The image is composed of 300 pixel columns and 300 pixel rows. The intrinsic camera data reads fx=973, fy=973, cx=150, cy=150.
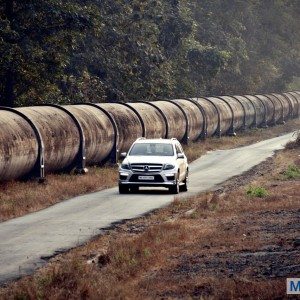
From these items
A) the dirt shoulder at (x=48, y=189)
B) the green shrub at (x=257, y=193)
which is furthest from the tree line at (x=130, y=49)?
the green shrub at (x=257, y=193)

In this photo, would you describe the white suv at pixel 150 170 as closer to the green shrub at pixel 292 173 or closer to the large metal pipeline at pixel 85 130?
the large metal pipeline at pixel 85 130

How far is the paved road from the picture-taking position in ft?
59.0

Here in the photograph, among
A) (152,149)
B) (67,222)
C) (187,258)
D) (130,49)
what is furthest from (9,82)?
(187,258)

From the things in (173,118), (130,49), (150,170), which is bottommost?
(150,170)

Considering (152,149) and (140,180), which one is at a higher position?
(152,149)

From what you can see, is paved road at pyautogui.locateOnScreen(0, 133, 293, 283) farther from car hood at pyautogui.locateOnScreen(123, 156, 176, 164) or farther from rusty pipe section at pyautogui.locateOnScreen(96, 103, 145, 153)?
rusty pipe section at pyautogui.locateOnScreen(96, 103, 145, 153)

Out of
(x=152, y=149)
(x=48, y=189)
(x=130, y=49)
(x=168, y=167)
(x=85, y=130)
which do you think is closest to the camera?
(x=48, y=189)

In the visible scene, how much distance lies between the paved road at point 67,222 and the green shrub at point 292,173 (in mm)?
2419

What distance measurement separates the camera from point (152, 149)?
110ft

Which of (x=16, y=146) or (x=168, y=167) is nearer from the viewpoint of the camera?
(x=16, y=146)

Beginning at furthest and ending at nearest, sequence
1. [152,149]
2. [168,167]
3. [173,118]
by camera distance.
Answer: [173,118] → [152,149] → [168,167]

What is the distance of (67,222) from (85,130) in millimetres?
15243

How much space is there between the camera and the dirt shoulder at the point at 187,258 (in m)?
13.8

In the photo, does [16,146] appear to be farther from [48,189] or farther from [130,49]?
[130,49]
